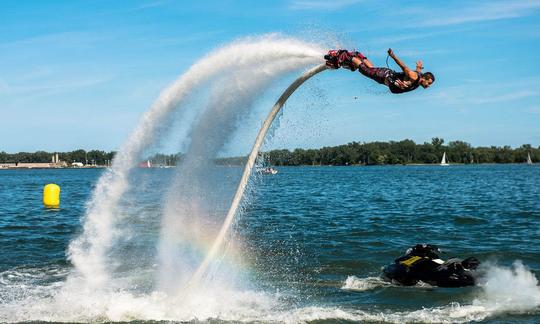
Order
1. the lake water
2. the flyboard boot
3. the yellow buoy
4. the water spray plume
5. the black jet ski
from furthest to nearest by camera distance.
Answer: the yellow buoy < the black jet ski < the lake water < the water spray plume < the flyboard boot

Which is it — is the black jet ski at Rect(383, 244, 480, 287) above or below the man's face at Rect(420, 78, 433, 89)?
below

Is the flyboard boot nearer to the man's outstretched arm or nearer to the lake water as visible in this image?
the man's outstretched arm

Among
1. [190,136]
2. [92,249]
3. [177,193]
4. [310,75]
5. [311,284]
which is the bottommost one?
[311,284]

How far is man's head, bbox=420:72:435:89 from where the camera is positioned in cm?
1143

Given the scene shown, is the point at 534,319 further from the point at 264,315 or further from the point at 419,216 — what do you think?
the point at 419,216

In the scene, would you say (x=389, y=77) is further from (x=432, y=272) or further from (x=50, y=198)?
(x=50, y=198)

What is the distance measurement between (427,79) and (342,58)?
1.80 meters

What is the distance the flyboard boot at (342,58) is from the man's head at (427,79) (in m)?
1.41

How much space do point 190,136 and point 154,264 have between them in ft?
26.5

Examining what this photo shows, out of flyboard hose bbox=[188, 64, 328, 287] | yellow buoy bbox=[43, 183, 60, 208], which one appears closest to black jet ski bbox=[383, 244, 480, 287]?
flyboard hose bbox=[188, 64, 328, 287]

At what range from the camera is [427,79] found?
11.5 meters

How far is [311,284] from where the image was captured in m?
18.9

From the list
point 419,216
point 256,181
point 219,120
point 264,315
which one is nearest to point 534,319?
point 264,315

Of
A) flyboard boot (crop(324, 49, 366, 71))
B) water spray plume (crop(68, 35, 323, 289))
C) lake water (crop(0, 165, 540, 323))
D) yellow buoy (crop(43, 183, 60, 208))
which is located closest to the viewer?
flyboard boot (crop(324, 49, 366, 71))
